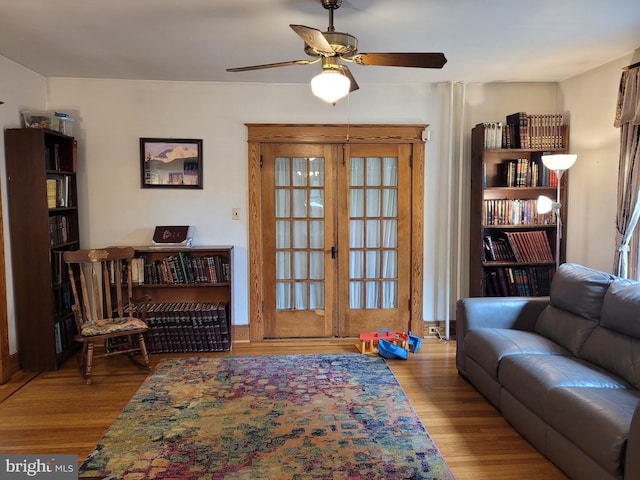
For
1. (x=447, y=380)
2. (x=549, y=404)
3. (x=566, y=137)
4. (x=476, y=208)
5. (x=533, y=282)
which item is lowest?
(x=447, y=380)

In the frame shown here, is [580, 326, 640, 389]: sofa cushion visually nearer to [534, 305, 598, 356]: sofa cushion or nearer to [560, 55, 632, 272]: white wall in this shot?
[534, 305, 598, 356]: sofa cushion

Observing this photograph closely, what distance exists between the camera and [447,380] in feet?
12.3

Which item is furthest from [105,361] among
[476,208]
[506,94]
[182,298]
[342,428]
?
[506,94]

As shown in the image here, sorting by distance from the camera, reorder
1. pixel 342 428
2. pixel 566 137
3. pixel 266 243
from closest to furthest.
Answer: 1. pixel 342 428
2. pixel 566 137
3. pixel 266 243

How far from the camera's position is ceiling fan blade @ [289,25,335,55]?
2148 mm

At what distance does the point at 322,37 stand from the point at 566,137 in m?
3.17

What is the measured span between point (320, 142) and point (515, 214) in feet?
6.53

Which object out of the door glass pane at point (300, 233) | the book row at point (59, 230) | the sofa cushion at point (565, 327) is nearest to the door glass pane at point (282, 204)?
the door glass pane at point (300, 233)

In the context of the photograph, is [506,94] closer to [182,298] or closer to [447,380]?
[447,380]

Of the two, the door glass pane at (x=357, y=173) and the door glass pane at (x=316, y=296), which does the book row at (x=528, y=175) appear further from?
the door glass pane at (x=316, y=296)

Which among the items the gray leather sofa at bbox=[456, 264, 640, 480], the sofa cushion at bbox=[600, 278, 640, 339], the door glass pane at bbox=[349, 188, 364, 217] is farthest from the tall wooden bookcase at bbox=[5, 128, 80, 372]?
the sofa cushion at bbox=[600, 278, 640, 339]

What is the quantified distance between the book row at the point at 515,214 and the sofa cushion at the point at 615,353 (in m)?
1.65

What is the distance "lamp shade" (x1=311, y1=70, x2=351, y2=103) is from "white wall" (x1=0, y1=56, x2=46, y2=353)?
9.11 ft

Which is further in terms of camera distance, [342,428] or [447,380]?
[447,380]
